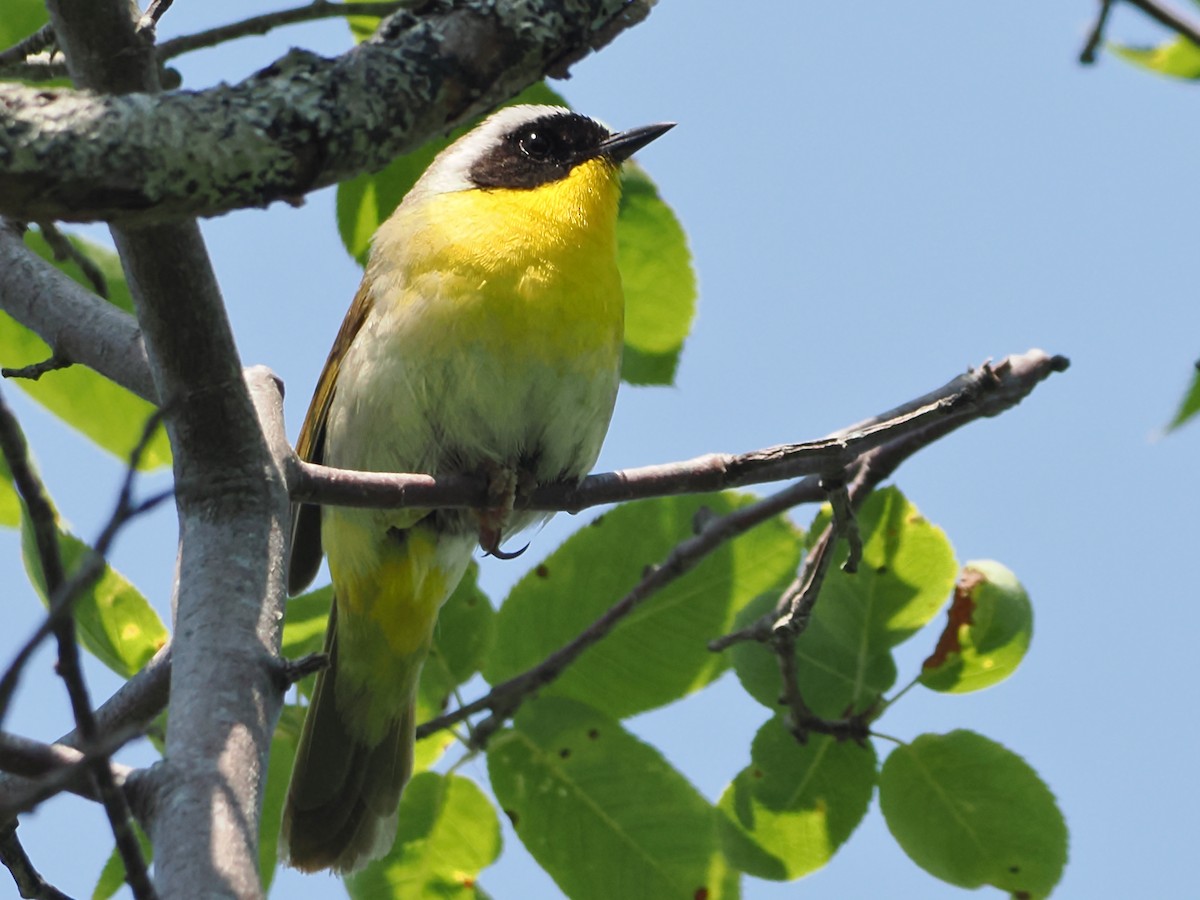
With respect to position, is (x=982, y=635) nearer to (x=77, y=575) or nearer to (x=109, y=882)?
(x=109, y=882)

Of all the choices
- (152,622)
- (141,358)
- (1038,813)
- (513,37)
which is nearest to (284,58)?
(513,37)

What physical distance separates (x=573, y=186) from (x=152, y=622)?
6.57 feet

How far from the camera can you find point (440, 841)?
11.4 ft

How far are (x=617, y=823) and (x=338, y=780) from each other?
4.54 ft

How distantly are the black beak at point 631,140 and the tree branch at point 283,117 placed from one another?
2.79 meters

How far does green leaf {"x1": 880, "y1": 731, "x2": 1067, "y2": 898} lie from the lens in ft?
10.7

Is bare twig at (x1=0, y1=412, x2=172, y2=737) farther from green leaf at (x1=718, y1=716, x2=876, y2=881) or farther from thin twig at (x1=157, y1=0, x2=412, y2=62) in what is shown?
green leaf at (x1=718, y1=716, x2=876, y2=881)

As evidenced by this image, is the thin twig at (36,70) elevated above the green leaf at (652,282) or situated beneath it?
elevated above

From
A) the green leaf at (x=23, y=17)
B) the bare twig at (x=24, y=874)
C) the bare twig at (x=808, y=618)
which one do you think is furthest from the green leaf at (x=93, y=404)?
the bare twig at (x=808, y=618)

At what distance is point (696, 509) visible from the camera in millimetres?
3609

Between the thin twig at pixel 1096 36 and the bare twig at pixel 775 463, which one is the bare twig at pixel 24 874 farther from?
the thin twig at pixel 1096 36

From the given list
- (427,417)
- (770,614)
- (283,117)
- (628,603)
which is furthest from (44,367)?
(770,614)

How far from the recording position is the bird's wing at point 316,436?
4.17 meters

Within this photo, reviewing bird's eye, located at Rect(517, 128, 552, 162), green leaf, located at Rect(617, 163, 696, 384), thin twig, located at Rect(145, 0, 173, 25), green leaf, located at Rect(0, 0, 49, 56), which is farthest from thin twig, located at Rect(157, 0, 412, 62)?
bird's eye, located at Rect(517, 128, 552, 162)
